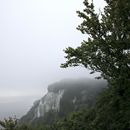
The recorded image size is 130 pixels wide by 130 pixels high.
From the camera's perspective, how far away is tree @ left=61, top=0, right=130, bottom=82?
20600 millimetres

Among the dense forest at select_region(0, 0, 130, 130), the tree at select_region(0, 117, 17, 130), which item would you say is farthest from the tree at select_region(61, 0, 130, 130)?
the tree at select_region(0, 117, 17, 130)

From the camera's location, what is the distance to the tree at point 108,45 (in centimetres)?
2060

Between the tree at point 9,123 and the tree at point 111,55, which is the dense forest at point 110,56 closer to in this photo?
the tree at point 111,55

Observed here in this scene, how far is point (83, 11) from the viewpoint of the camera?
2286cm

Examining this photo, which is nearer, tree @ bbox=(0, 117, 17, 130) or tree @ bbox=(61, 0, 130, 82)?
tree @ bbox=(61, 0, 130, 82)

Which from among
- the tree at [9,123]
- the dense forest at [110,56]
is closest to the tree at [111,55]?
the dense forest at [110,56]

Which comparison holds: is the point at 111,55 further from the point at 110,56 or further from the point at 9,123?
the point at 9,123

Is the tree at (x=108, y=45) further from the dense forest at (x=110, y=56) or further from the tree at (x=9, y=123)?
the tree at (x=9, y=123)

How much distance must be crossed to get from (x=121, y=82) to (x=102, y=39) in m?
2.67

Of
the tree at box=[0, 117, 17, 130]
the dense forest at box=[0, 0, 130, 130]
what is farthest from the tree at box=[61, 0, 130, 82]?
the tree at box=[0, 117, 17, 130]

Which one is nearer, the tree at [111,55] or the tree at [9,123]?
the tree at [111,55]

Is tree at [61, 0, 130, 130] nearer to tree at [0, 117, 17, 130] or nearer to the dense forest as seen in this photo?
the dense forest

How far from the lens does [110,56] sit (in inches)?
828

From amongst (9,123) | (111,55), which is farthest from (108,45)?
(9,123)
